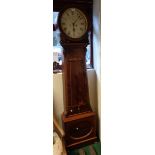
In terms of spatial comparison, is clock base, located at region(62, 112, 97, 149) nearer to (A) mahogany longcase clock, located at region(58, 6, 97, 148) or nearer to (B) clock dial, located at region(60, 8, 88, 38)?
(A) mahogany longcase clock, located at region(58, 6, 97, 148)

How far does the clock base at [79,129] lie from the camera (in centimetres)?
183

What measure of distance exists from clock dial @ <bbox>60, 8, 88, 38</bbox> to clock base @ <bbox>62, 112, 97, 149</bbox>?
86 cm

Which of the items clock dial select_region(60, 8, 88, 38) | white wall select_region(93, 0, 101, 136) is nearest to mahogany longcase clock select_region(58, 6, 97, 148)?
clock dial select_region(60, 8, 88, 38)

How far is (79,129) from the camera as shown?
191 cm

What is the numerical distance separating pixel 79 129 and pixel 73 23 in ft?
3.73

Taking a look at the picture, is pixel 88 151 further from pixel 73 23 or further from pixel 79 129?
pixel 73 23

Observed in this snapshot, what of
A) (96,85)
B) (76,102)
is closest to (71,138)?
(76,102)

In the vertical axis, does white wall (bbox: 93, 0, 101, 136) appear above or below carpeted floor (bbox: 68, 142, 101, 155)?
above

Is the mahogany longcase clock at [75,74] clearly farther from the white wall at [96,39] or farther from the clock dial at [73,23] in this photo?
the white wall at [96,39]

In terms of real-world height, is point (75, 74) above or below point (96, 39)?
below

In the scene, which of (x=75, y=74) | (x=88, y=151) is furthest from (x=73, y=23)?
(x=88, y=151)

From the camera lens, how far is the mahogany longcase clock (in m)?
1.75
